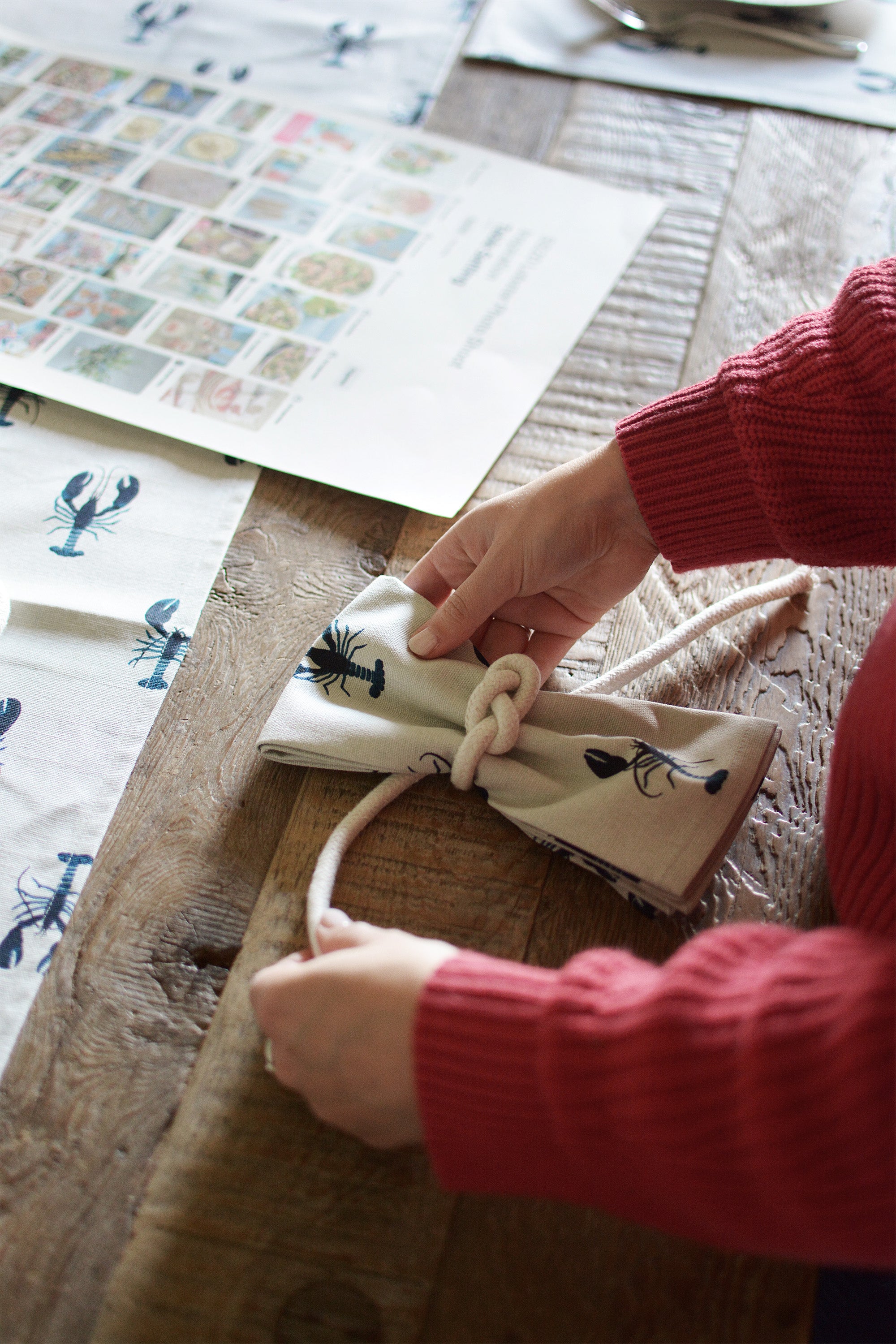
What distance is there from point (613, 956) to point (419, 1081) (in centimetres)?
8

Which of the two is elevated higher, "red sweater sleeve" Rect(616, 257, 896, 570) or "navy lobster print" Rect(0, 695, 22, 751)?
"red sweater sleeve" Rect(616, 257, 896, 570)

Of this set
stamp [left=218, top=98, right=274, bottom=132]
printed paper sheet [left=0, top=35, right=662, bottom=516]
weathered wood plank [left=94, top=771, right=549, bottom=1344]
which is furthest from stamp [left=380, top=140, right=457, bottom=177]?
weathered wood plank [left=94, top=771, right=549, bottom=1344]

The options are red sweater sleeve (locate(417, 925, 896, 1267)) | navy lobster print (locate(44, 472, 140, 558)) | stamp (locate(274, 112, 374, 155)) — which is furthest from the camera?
stamp (locate(274, 112, 374, 155))

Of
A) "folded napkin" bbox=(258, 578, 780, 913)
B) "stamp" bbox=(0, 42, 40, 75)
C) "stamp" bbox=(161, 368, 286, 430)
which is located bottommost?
"folded napkin" bbox=(258, 578, 780, 913)

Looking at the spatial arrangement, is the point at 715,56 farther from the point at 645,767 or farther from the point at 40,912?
the point at 40,912

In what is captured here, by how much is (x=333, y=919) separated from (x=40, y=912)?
12cm

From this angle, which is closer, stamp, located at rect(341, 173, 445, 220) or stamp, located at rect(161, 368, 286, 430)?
stamp, located at rect(161, 368, 286, 430)

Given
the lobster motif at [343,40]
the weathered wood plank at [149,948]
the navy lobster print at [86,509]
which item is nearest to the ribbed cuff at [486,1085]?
the weathered wood plank at [149,948]

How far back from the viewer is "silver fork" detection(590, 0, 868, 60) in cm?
77

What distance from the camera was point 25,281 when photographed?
616 mm

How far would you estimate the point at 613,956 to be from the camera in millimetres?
334

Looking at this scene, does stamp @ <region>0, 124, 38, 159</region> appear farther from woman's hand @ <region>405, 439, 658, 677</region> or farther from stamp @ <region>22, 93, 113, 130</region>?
woman's hand @ <region>405, 439, 658, 677</region>

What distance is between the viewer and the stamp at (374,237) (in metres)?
0.65

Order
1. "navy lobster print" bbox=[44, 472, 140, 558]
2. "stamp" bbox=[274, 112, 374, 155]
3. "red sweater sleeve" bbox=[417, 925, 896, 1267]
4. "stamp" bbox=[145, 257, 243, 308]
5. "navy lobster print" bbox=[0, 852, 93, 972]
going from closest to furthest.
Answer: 1. "red sweater sleeve" bbox=[417, 925, 896, 1267]
2. "navy lobster print" bbox=[0, 852, 93, 972]
3. "navy lobster print" bbox=[44, 472, 140, 558]
4. "stamp" bbox=[145, 257, 243, 308]
5. "stamp" bbox=[274, 112, 374, 155]
